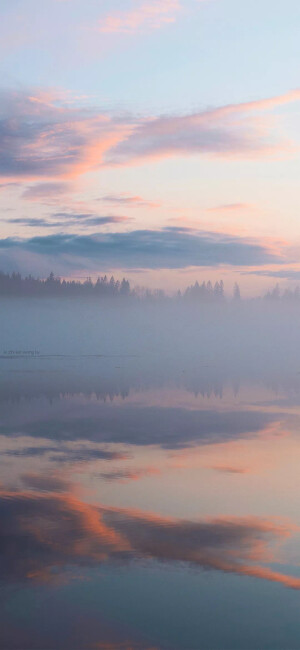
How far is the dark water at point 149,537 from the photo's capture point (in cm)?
1281

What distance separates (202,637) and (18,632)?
127 inches

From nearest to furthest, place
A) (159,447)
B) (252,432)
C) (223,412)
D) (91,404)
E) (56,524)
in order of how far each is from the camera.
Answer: (56,524) → (159,447) → (252,432) → (223,412) → (91,404)

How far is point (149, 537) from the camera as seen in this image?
17656 mm

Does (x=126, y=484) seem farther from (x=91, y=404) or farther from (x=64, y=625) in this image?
(x=91, y=404)

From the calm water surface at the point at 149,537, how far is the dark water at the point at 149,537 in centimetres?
4

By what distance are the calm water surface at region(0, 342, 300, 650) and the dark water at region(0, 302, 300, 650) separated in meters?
0.04

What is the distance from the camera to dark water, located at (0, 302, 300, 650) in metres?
12.8

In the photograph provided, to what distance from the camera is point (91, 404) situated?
4972 cm

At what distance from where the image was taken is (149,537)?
17656mm

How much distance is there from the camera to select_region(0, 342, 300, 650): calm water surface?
12820 millimetres

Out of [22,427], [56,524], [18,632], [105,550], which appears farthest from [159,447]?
[18,632]

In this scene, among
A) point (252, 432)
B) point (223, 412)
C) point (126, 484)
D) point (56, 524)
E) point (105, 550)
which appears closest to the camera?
point (105, 550)

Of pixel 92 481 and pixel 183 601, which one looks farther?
pixel 92 481

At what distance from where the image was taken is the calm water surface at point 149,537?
12.8 meters
